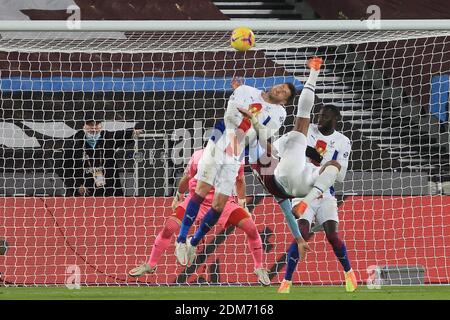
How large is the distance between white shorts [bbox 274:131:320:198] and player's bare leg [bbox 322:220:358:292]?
58 cm

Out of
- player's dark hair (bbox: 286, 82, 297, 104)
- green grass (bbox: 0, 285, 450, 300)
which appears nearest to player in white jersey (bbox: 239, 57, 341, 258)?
player's dark hair (bbox: 286, 82, 297, 104)

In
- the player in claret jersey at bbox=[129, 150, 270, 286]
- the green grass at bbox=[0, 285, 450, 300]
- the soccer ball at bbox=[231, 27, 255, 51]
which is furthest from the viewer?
the player in claret jersey at bbox=[129, 150, 270, 286]

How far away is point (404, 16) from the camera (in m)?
16.2

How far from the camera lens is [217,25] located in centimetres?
1111

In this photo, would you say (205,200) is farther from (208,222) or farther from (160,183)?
(160,183)

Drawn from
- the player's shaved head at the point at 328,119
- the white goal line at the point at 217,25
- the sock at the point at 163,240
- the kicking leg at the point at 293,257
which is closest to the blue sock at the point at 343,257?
the kicking leg at the point at 293,257

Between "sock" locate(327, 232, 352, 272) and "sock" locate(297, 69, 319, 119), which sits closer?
"sock" locate(297, 69, 319, 119)

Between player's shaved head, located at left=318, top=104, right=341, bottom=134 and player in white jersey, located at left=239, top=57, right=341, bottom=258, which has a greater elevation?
player's shaved head, located at left=318, top=104, right=341, bottom=134

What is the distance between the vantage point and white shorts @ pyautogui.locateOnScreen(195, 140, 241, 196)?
11.4m

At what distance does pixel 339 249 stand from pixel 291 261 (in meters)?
0.44

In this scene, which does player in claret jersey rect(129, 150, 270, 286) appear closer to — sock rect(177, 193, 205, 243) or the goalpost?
sock rect(177, 193, 205, 243)

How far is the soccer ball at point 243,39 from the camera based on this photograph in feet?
35.1

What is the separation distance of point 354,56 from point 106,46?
144 inches

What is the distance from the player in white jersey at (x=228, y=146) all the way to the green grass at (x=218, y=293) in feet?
1.77
